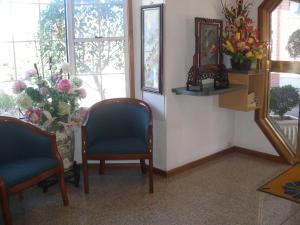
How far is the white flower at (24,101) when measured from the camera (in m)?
2.98

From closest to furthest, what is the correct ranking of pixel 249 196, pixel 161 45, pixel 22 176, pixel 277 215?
pixel 22 176, pixel 277 215, pixel 249 196, pixel 161 45

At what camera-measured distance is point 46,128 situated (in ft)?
10.4

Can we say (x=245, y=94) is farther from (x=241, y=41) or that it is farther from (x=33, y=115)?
(x=33, y=115)

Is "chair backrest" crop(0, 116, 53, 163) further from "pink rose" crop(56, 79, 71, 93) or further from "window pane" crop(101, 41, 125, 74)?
"window pane" crop(101, 41, 125, 74)

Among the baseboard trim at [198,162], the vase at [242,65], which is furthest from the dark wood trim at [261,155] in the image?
the vase at [242,65]

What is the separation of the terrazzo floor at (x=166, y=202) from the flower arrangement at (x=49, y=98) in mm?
680

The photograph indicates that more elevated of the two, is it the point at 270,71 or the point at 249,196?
the point at 270,71

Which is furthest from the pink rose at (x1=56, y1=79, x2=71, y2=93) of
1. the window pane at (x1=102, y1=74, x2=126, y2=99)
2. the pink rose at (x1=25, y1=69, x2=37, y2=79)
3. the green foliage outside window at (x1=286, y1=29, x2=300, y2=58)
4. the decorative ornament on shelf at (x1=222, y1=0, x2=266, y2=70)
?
the green foliage outside window at (x1=286, y1=29, x2=300, y2=58)

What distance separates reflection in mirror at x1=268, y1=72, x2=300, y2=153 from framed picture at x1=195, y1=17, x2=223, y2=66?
2.55ft

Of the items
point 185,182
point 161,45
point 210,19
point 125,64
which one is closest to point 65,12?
point 125,64

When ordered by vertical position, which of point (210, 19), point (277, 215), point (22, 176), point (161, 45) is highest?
point (210, 19)

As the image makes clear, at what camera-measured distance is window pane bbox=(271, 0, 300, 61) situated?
3.75 m

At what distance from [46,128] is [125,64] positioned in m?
1.08

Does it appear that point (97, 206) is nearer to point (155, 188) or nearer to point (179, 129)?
point (155, 188)
